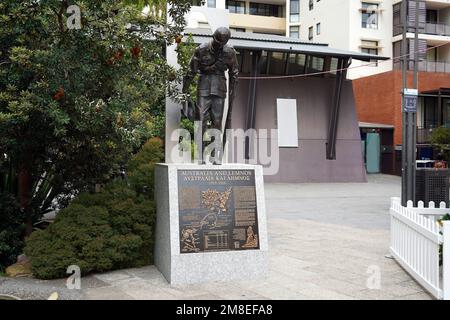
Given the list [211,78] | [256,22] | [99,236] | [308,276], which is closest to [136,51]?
[211,78]

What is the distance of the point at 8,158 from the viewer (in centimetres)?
777

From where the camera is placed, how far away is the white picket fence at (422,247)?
Answer: 213 inches

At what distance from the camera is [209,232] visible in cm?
666

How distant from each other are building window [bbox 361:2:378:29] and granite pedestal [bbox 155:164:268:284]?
32858mm

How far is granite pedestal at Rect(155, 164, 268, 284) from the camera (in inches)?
257

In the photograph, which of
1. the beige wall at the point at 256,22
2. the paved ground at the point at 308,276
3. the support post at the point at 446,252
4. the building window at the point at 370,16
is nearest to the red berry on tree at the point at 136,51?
the paved ground at the point at 308,276

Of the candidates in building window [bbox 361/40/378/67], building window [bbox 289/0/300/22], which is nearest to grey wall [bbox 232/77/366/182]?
building window [bbox 361/40/378/67]

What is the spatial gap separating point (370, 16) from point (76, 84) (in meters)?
34.2

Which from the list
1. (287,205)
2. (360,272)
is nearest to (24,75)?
(360,272)

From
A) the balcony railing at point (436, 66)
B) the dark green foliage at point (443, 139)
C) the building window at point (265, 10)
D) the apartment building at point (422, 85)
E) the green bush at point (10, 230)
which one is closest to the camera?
the green bush at point (10, 230)

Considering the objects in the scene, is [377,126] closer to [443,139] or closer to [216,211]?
[443,139]

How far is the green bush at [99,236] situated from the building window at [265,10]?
36849mm

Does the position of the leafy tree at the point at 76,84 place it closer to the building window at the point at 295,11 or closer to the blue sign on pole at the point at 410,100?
the blue sign on pole at the point at 410,100

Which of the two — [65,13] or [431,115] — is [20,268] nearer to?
[65,13]
